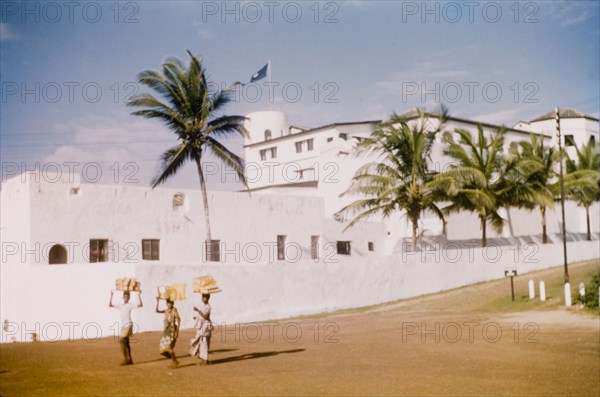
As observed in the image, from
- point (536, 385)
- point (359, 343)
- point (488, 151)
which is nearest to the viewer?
point (536, 385)

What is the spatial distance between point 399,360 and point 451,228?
25214 mm

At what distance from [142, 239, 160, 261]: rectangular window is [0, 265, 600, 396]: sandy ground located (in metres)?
6.39

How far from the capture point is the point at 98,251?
24891 millimetres

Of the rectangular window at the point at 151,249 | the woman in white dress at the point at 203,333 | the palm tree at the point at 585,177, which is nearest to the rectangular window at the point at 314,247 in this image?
the rectangular window at the point at 151,249

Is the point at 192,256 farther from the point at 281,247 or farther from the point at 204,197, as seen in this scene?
the point at 281,247

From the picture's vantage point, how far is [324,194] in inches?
1582

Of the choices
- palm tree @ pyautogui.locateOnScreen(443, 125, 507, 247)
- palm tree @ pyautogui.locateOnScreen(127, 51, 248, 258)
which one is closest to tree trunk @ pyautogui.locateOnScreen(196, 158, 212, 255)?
palm tree @ pyautogui.locateOnScreen(127, 51, 248, 258)

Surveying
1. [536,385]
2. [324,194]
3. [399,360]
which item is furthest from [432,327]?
[324,194]

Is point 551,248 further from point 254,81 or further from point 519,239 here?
point 254,81

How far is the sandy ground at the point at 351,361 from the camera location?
10617 millimetres

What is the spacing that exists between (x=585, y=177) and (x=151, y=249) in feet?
92.0

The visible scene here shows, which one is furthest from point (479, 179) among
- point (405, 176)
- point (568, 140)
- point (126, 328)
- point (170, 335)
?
point (568, 140)

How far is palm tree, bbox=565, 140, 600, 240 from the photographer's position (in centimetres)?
3881

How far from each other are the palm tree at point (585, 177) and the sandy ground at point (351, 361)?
19614 millimetres
